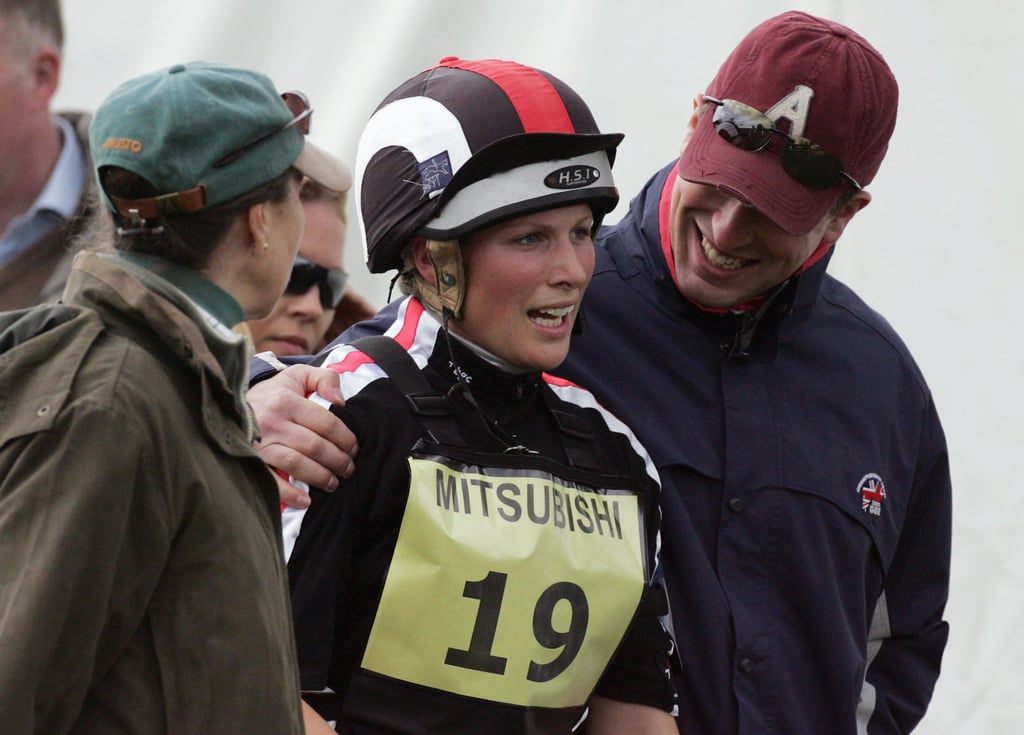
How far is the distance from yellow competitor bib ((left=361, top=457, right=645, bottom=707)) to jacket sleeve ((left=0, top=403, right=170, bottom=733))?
56cm

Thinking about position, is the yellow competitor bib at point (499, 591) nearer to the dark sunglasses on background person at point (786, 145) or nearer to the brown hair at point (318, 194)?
the dark sunglasses on background person at point (786, 145)

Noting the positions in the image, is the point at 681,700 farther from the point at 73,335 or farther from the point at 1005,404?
the point at 1005,404

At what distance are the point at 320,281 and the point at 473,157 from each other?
1.61 m

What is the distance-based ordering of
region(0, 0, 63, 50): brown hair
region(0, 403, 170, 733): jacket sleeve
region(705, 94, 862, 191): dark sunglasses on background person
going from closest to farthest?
region(0, 403, 170, 733): jacket sleeve
region(705, 94, 862, 191): dark sunglasses on background person
region(0, 0, 63, 50): brown hair

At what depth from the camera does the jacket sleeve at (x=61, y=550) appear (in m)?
1.50

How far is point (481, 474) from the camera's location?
2141 millimetres

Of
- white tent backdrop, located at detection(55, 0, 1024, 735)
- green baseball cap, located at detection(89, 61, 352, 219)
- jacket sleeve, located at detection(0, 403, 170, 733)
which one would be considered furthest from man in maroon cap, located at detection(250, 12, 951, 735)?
white tent backdrop, located at detection(55, 0, 1024, 735)

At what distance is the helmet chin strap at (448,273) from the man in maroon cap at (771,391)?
0.38m

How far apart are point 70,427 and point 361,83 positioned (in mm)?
3081

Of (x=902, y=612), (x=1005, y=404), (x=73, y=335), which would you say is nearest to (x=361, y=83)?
(x=1005, y=404)

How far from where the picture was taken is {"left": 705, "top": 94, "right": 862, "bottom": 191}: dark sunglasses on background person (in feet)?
8.56

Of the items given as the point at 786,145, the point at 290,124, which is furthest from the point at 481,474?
the point at 786,145

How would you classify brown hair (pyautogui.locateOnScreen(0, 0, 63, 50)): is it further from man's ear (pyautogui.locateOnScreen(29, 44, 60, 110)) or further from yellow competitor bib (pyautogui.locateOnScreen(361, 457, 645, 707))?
yellow competitor bib (pyautogui.locateOnScreen(361, 457, 645, 707))

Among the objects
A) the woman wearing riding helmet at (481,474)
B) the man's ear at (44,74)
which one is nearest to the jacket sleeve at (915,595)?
the woman wearing riding helmet at (481,474)
